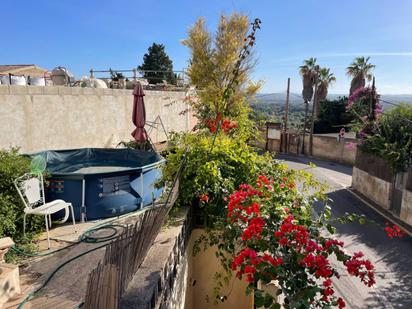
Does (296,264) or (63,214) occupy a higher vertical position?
(296,264)

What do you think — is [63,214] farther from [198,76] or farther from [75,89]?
[75,89]

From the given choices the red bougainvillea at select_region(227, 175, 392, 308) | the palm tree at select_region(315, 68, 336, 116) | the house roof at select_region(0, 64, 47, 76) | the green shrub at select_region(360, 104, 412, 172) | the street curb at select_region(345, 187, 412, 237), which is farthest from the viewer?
the palm tree at select_region(315, 68, 336, 116)

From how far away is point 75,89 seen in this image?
38.3 ft

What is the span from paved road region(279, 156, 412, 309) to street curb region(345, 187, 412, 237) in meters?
0.22

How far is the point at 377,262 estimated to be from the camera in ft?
25.9

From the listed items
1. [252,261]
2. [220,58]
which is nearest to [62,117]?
[220,58]

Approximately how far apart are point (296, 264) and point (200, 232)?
2049 mm

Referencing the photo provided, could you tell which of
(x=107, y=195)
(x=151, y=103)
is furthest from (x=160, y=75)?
(x=107, y=195)

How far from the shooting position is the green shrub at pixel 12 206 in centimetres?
445

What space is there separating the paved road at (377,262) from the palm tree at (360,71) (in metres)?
20.4

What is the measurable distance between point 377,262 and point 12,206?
332 inches

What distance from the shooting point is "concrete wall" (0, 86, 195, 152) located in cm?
910

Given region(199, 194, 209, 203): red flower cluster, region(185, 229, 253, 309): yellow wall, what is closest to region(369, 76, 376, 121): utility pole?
region(185, 229, 253, 309): yellow wall

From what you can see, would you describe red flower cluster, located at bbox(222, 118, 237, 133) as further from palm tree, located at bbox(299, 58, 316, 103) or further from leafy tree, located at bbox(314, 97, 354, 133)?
palm tree, located at bbox(299, 58, 316, 103)
